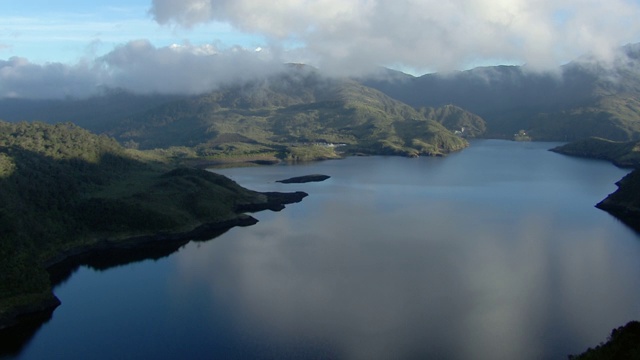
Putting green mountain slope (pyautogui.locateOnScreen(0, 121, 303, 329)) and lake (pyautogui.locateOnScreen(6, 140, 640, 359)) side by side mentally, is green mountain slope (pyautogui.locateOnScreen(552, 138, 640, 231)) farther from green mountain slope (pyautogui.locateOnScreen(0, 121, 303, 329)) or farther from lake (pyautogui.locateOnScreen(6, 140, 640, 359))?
green mountain slope (pyautogui.locateOnScreen(0, 121, 303, 329))

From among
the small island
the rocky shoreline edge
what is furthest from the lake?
the small island

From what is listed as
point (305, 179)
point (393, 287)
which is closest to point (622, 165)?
point (305, 179)

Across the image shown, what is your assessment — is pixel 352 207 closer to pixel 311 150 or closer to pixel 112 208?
pixel 112 208

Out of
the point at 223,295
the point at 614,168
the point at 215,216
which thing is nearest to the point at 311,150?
the point at 614,168

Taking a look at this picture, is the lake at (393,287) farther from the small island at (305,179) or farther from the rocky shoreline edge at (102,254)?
the small island at (305,179)

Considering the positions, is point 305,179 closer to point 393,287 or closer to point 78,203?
point 78,203

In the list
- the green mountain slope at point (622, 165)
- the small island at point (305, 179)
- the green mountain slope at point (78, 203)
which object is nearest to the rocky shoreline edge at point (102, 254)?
the green mountain slope at point (78, 203)
